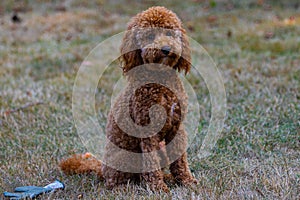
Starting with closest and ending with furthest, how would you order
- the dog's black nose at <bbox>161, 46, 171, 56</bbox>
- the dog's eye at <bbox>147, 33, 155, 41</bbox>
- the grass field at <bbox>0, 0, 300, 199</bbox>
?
the dog's black nose at <bbox>161, 46, 171, 56</bbox> → the dog's eye at <bbox>147, 33, 155, 41</bbox> → the grass field at <bbox>0, 0, 300, 199</bbox>

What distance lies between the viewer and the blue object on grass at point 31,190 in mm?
3766

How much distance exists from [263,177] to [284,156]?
75 cm

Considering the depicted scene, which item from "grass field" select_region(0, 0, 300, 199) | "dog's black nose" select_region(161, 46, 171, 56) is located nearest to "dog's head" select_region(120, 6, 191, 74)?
"dog's black nose" select_region(161, 46, 171, 56)

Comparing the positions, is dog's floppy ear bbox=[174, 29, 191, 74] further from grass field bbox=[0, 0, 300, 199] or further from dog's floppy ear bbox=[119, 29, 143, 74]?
grass field bbox=[0, 0, 300, 199]

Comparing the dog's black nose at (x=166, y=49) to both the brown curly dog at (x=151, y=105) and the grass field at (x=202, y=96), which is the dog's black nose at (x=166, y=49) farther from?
the grass field at (x=202, y=96)

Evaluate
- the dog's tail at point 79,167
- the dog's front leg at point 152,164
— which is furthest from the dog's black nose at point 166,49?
the dog's tail at point 79,167

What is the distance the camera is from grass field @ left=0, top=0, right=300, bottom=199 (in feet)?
13.0

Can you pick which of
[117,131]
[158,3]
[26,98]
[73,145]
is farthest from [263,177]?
[158,3]

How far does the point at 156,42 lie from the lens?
11.4 feet

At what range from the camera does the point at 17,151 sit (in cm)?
500

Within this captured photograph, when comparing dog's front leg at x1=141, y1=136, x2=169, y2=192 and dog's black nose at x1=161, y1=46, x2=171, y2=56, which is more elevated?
dog's black nose at x1=161, y1=46, x2=171, y2=56

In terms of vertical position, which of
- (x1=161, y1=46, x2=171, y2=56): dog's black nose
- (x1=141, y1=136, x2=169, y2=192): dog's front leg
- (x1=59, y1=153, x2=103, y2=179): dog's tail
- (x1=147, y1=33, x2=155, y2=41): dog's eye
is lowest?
(x1=59, y1=153, x2=103, y2=179): dog's tail

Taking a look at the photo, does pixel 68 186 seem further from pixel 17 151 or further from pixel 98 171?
pixel 17 151

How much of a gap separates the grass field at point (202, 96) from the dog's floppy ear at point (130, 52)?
0.97 m
